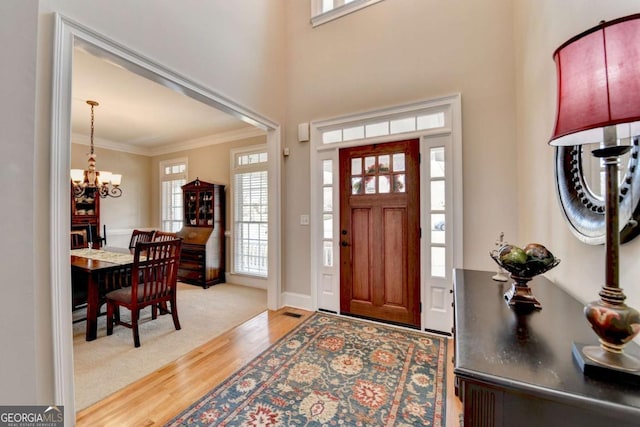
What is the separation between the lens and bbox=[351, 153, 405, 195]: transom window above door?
2900mm

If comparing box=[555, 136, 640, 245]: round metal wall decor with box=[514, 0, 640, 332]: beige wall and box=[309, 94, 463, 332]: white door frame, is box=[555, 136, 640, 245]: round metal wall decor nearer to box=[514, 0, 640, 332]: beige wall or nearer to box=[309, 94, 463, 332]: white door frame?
box=[514, 0, 640, 332]: beige wall

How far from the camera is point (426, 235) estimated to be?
2.76 metres

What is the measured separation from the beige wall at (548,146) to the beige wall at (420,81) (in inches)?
6.2

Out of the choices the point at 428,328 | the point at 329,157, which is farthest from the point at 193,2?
the point at 428,328

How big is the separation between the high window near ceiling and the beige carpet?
231cm

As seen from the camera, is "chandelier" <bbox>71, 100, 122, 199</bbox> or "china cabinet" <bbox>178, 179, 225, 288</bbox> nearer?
"chandelier" <bbox>71, 100, 122, 199</bbox>

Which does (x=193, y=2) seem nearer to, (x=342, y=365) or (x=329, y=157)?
(x=329, y=157)

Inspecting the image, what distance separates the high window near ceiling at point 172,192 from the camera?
18.7 feet

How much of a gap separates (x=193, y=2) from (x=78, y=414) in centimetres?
318

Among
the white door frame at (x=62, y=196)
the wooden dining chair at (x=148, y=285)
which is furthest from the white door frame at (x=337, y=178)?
the white door frame at (x=62, y=196)

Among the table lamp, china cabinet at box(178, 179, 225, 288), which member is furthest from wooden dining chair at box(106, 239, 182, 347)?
the table lamp

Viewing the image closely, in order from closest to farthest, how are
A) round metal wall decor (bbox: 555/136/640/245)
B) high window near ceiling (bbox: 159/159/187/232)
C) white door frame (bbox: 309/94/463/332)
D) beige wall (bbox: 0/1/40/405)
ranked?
round metal wall decor (bbox: 555/136/640/245) → beige wall (bbox: 0/1/40/405) → white door frame (bbox: 309/94/463/332) → high window near ceiling (bbox: 159/159/187/232)

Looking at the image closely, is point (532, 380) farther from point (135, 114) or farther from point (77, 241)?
point (77, 241)

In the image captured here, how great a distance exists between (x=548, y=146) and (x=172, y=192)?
6242 millimetres
